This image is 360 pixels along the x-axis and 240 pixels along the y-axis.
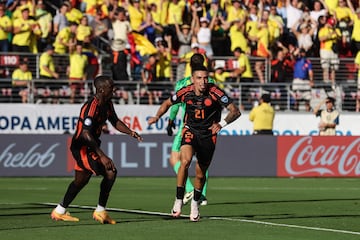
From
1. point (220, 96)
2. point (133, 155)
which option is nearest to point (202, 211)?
point (220, 96)

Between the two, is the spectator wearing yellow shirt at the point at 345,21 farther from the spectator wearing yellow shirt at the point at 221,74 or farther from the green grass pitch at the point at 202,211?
the green grass pitch at the point at 202,211

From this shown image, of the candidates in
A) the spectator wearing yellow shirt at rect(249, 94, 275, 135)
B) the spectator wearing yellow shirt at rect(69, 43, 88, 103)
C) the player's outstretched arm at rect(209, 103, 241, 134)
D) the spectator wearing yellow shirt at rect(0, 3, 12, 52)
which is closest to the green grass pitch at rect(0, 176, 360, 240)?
the player's outstretched arm at rect(209, 103, 241, 134)

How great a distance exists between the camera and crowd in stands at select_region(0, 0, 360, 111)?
2962 centimetres

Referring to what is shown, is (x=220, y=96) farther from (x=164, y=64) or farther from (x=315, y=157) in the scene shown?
(x=164, y=64)

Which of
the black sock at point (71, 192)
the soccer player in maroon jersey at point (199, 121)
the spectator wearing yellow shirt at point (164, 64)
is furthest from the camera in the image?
the spectator wearing yellow shirt at point (164, 64)

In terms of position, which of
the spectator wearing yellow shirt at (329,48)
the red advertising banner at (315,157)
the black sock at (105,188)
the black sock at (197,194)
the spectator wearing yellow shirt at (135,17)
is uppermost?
the spectator wearing yellow shirt at (135,17)

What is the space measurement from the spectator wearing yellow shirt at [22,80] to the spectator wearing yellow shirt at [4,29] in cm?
63

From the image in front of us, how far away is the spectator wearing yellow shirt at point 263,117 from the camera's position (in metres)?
27.9

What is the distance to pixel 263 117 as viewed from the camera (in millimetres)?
28094

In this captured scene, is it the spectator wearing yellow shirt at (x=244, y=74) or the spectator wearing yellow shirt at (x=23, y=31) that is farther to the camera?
the spectator wearing yellow shirt at (x=244, y=74)

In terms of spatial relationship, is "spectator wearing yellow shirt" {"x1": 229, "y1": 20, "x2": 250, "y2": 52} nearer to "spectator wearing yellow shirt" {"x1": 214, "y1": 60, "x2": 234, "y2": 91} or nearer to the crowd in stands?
the crowd in stands

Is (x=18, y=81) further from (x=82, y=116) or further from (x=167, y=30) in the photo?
(x=82, y=116)

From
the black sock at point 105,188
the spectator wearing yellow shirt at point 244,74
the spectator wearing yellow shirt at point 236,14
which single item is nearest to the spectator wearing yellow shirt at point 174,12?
the spectator wearing yellow shirt at point 236,14

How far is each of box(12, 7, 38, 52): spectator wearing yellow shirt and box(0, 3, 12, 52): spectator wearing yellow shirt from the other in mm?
179
